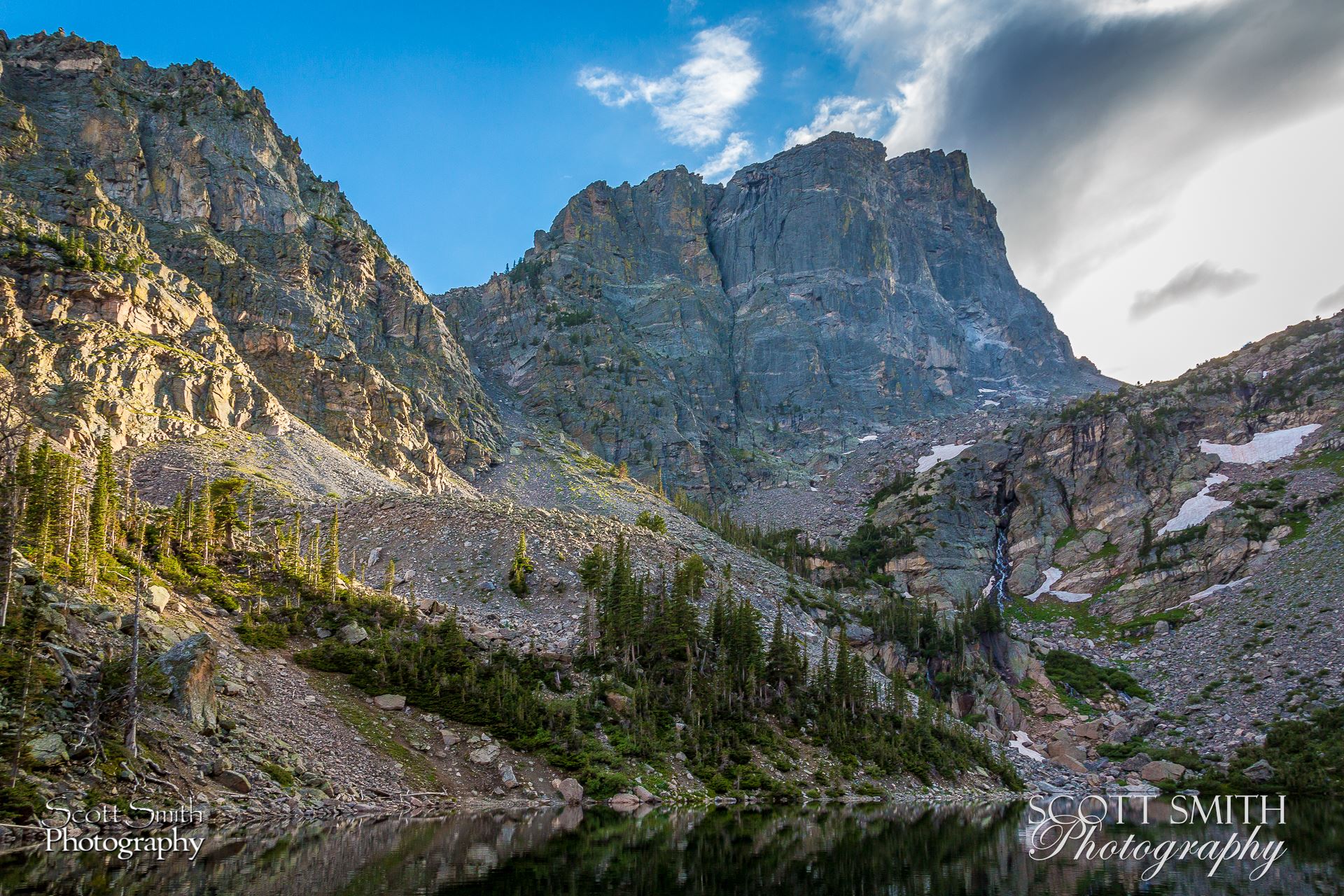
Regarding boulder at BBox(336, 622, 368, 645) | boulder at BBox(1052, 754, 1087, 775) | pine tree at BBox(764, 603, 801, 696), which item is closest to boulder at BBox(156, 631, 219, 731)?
boulder at BBox(336, 622, 368, 645)

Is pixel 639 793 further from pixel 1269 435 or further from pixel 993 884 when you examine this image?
pixel 1269 435

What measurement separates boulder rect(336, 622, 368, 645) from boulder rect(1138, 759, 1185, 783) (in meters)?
83.3

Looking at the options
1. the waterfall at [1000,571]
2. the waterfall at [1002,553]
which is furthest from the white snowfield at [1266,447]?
the waterfall at [1000,571]

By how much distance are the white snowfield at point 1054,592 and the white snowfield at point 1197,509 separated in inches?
765

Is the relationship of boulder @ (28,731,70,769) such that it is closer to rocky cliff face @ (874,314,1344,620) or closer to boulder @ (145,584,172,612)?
boulder @ (145,584,172,612)

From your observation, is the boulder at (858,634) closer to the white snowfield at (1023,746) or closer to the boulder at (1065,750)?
the white snowfield at (1023,746)

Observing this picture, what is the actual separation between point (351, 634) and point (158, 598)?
1377 cm

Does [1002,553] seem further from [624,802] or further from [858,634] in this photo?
[624,802]

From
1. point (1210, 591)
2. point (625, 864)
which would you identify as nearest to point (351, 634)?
point (625, 864)

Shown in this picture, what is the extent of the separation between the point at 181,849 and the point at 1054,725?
107138 millimetres

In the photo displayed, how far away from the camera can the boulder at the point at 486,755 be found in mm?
52406

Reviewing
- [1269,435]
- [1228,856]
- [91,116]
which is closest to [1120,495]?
[1269,435]

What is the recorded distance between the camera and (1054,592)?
6319 inches

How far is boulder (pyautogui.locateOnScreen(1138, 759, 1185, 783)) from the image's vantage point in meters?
91.8
